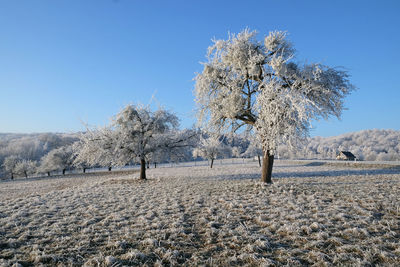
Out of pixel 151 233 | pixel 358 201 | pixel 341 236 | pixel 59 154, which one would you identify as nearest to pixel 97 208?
pixel 151 233

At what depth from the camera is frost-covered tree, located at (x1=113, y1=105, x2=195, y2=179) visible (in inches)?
789

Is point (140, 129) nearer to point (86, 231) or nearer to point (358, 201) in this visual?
point (86, 231)

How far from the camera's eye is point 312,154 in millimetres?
130750

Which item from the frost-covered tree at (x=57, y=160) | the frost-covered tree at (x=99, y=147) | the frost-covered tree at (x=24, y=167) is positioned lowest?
the frost-covered tree at (x=24, y=167)

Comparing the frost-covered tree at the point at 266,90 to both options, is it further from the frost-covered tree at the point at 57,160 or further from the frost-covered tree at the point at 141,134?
the frost-covered tree at the point at 57,160

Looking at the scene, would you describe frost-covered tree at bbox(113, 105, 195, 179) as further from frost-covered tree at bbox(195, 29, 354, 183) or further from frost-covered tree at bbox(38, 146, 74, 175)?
frost-covered tree at bbox(38, 146, 74, 175)

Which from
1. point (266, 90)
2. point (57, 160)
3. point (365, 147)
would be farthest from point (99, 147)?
point (365, 147)

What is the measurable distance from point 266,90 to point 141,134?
530 inches

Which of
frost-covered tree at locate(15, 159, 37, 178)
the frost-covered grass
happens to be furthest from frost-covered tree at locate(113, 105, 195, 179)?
frost-covered tree at locate(15, 159, 37, 178)

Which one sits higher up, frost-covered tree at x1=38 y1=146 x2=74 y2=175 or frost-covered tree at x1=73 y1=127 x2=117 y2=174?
frost-covered tree at x1=73 y1=127 x2=117 y2=174

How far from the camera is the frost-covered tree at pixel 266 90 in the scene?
A: 1167 cm

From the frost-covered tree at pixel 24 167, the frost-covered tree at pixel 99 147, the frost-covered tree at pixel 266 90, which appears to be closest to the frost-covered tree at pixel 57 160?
the frost-covered tree at pixel 24 167

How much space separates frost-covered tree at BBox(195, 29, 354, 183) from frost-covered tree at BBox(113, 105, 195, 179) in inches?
275

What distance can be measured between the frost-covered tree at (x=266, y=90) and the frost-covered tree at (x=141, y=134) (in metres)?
6.99
